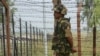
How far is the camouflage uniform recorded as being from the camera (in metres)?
0.92

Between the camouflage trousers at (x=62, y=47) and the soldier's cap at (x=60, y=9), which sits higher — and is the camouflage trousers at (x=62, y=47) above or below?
below

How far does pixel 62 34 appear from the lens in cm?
92

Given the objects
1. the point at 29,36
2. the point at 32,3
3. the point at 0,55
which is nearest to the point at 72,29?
the point at 32,3

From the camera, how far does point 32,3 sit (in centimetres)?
111

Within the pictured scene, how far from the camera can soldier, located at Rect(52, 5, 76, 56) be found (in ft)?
3.01

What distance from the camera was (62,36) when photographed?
92 centimetres

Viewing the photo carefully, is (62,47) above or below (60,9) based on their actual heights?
below

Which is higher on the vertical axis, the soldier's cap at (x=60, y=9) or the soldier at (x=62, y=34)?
the soldier's cap at (x=60, y=9)

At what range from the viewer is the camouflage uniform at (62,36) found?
0.92 m

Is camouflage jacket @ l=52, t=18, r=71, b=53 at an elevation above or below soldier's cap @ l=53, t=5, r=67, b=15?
below

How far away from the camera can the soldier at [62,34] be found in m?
0.92

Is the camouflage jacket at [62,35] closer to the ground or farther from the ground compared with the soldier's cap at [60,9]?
closer to the ground

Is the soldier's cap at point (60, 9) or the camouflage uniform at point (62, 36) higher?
the soldier's cap at point (60, 9)

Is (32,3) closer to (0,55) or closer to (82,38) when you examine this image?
(82,38)
